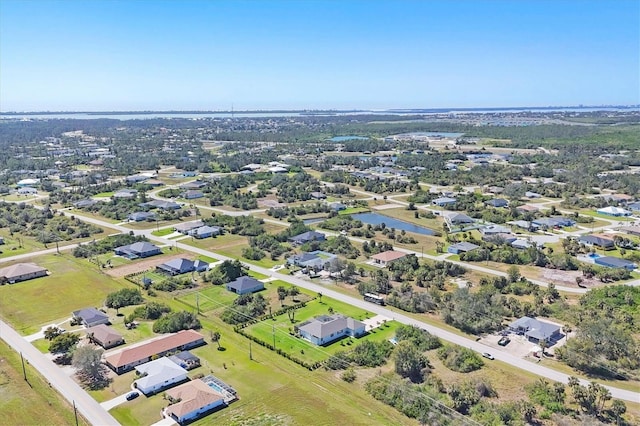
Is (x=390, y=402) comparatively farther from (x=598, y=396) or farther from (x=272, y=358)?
(x=598, y=396)

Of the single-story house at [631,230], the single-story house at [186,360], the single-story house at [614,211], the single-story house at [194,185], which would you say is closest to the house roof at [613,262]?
the single-story house at [631,230]

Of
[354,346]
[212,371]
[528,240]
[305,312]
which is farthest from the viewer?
[528,240]

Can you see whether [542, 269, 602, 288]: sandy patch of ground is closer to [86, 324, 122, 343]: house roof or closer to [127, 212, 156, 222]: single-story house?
[86, 324, 122, 343]: house roof

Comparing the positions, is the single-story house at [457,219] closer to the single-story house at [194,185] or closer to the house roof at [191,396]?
the house roof at [191,396]

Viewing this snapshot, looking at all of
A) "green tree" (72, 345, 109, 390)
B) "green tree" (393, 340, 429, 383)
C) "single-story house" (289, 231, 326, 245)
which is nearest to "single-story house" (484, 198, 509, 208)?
"single-story house" (289, 231, 326, 245)

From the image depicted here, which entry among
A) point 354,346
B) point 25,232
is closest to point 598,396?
point 354,346
